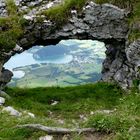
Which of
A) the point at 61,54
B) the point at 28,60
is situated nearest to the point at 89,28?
the point at 28,60

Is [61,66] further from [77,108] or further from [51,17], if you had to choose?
[77,108]

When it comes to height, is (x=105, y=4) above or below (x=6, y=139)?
above

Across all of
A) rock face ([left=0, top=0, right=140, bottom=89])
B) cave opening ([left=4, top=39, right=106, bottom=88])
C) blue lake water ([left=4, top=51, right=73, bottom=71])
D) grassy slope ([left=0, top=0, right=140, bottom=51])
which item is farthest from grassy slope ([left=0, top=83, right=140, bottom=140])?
blue lake water ([left=4, top=51, right=73, bottom=71])

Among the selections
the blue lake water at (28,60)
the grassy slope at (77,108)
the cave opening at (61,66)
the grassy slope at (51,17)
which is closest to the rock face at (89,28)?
the grassy slope at (51,17)

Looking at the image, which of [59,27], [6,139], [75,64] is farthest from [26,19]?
[75,64]

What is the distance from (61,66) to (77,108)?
11083 cm

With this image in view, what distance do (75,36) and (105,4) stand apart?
262cm

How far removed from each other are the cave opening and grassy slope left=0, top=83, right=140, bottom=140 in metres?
66.1

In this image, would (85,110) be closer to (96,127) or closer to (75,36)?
(75,36)

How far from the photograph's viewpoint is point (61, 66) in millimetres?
131625

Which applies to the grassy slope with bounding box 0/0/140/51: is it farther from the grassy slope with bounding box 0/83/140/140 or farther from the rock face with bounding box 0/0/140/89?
the grassy slope with bounding box 0/83/140/140

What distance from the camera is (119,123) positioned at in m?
12.4

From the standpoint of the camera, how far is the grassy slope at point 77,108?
490 inches

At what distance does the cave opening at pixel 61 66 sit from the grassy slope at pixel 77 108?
2600 inches
